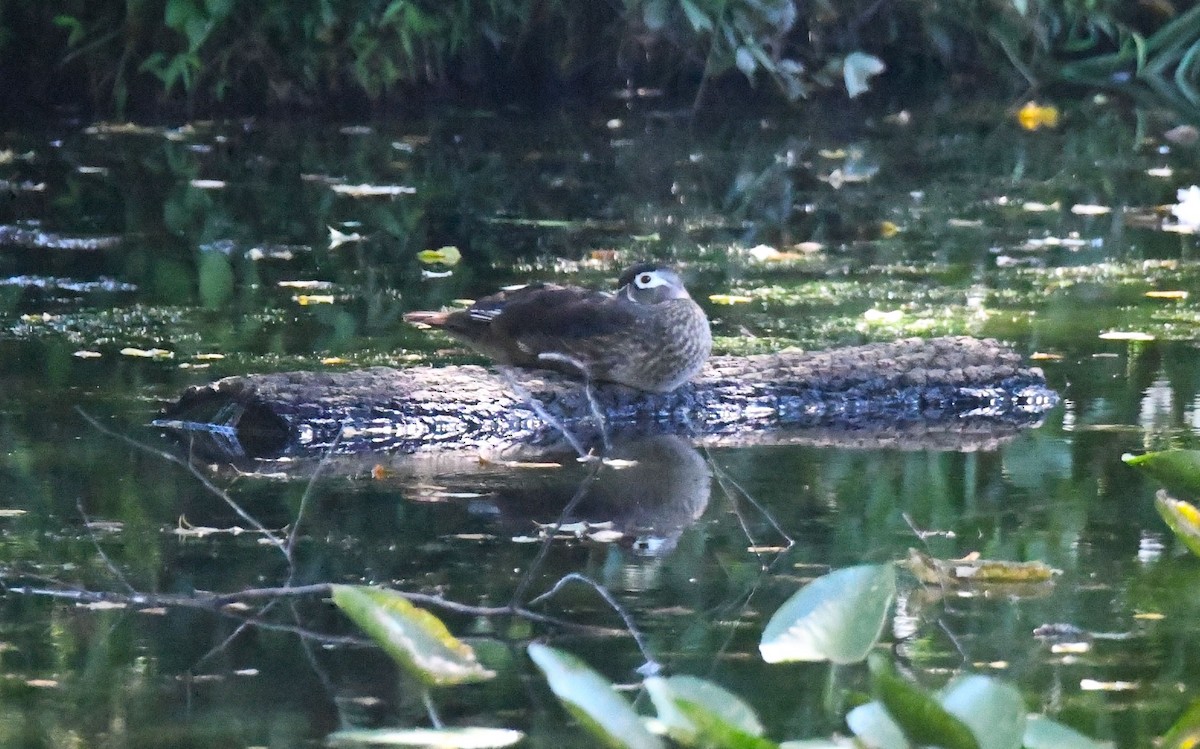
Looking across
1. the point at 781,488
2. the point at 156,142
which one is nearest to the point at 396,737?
the point at 781,488

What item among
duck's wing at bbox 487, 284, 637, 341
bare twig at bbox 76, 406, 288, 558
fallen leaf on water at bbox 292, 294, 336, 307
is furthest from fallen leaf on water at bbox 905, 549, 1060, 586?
fallen leaf on water at bbox 292, 294, 336, 307

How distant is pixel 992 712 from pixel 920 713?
0.13 m

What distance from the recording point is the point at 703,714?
8.98ft

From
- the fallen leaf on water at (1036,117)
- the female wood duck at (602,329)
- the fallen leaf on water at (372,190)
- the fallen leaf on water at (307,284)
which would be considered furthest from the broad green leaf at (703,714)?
the fallen leaf on water at (1036,117)

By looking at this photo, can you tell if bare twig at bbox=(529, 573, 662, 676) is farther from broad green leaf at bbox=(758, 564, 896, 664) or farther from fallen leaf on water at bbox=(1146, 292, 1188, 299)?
fallen leaf on water at bbox=(1146, 292, 1188, 299)

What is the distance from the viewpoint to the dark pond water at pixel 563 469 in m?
3.91

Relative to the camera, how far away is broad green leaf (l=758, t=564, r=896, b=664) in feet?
10.5

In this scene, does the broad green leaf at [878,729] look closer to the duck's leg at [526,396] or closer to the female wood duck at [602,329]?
the duck's leg at [526,396]

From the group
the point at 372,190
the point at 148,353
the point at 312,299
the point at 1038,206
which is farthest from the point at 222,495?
the point at 1038,206

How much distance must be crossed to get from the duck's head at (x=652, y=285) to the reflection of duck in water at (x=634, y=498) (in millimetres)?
744

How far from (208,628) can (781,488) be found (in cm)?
170

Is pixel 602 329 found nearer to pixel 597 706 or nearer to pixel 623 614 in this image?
pixel 623 614

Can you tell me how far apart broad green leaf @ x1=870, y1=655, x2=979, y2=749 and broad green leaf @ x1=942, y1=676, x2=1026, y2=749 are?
5cm

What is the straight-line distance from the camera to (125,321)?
25.3 ft
